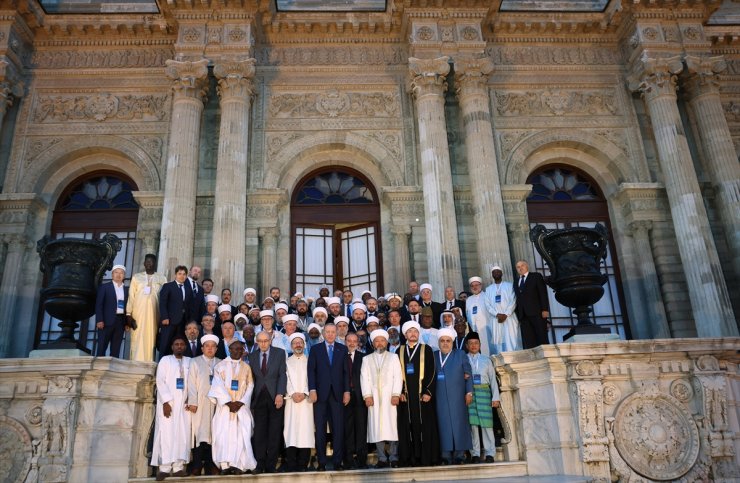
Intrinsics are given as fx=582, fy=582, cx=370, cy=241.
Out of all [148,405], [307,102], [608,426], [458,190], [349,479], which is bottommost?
[349,479]

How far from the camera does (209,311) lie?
8469 mm

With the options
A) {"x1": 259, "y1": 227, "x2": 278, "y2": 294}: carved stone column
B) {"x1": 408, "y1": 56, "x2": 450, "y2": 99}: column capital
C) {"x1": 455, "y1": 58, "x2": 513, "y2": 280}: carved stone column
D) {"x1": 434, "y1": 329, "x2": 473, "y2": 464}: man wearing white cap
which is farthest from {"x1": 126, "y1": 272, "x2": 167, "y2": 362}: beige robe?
{"x1": 408, "y1": 56, "x2": 450, "y2": 99}: column capital

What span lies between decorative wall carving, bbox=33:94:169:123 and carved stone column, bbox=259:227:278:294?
12.5ft

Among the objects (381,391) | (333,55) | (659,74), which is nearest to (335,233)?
(333,55)

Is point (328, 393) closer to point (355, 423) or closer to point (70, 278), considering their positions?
point (355, 423)

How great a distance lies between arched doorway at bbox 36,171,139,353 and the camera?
1285 centimetres

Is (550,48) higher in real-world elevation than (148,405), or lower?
higher

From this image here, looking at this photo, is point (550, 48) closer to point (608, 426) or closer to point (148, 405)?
point (608, 426)

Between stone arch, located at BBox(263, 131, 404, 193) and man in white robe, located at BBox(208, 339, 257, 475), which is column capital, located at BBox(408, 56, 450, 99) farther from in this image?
man in white robe, located at BBox(208, 339, 257, 475)

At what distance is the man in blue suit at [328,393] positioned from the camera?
256 inches

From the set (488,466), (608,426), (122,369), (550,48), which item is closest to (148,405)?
(122,369)

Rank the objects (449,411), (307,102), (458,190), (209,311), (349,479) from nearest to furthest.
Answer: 1. (349,479)
2. (449,411)
3. (209,311)
4. (458,190)
5. (307,102)

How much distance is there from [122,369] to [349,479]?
2770 mm

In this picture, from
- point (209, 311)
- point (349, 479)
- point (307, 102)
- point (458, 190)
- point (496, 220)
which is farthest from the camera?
point (307, 102)
